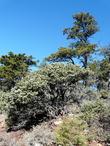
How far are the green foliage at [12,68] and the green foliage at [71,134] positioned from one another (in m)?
23.1

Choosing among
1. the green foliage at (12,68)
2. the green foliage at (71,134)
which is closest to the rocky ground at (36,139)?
the green foliage at (71,134)

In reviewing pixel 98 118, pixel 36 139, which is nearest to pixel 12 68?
pixel 98 118

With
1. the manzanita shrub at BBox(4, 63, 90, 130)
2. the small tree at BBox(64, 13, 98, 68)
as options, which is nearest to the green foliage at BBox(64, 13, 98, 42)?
the small tree at BBox(64, 13, 98, 68)

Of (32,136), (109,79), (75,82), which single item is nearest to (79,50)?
(109,79)

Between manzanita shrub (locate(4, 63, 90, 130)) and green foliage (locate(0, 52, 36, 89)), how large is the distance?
62.5ft

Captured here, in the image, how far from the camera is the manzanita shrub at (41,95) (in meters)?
17.4

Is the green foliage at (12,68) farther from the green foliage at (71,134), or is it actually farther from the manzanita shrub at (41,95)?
the green foliage at (71,134)

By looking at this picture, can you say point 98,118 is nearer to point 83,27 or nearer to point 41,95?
point 41,95

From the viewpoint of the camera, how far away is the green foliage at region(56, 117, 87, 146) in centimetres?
1373

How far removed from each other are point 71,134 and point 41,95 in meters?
4.08

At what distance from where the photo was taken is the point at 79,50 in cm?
3834

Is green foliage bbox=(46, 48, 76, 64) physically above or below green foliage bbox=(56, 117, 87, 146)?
above

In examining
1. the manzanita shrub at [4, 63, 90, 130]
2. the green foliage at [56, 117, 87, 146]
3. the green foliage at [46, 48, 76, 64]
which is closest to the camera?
the green foliage at [56, 117, 87, 146]

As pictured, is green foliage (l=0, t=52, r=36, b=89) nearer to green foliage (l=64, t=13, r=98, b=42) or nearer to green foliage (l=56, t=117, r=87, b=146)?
green foliage (l=64, t=13, r=98, b=42)
